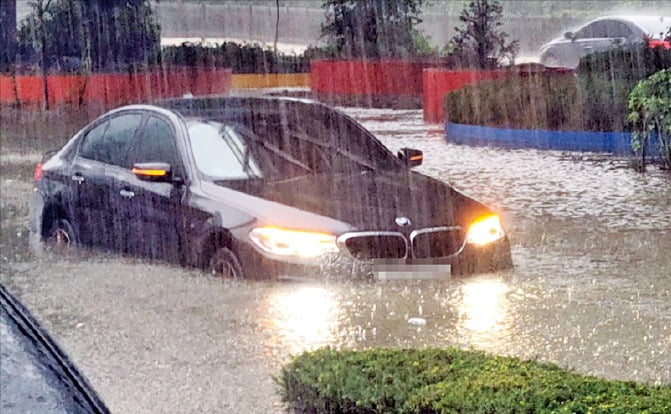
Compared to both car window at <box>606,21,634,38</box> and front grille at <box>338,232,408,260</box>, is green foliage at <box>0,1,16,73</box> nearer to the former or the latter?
front grille at <box>338,232,408,260</box>

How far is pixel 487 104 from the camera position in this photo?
3398 mm

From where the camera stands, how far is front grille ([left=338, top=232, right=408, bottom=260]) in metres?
3.27

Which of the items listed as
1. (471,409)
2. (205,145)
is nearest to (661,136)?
(471,409)

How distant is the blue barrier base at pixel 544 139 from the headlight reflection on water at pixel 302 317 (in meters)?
0.71

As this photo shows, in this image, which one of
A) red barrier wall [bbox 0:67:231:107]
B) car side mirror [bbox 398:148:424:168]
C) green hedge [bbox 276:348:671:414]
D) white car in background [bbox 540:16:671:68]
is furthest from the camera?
red barrier wall [bbox 0:67:231:107]

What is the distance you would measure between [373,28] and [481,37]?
0.40m

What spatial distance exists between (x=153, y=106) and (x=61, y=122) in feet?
2.43

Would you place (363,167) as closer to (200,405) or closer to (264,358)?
(264,358)

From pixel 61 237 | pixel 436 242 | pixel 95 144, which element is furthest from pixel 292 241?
pixel 61 237

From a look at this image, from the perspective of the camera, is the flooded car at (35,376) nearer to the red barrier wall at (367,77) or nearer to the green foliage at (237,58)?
the red barrier wall at (367,77)

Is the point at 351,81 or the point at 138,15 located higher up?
the point at 138,15

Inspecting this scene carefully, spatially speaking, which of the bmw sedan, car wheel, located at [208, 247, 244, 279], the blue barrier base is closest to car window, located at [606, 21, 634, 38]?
the blue barrier base

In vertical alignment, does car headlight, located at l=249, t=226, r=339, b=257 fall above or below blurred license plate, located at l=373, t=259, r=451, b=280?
above

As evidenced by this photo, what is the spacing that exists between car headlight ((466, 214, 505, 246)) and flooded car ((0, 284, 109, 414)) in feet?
7.24
